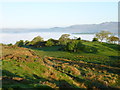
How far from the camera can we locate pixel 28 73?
20.1 m

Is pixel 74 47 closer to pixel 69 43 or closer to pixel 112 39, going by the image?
pixel 69 43

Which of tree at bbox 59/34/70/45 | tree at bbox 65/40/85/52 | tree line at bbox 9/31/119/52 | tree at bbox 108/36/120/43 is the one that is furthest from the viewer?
tree at bbox 108/36/120/43

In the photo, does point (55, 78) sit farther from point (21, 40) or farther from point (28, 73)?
point (21, 40)

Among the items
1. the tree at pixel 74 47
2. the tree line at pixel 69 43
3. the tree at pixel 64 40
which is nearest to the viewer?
the tree at pixel 74 47

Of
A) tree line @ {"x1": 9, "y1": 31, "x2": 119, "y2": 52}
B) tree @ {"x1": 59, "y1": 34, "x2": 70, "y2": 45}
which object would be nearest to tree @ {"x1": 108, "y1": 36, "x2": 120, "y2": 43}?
tree line @ {"x1": 9, "y1": 31, "x2": 119, "y2": 52}

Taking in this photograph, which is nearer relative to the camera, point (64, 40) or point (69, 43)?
point (69, 43)

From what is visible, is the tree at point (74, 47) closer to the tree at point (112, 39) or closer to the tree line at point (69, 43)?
the tree line at point (69, 43)

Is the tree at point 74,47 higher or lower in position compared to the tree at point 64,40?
lower

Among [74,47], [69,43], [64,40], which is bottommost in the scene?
[74,47]

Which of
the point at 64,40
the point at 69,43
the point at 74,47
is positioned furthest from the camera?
the point at 64,40

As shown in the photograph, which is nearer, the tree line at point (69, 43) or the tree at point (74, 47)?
the tree at point (74, 47)

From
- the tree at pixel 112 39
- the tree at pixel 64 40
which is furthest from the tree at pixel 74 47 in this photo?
the tree at pixel 112 39

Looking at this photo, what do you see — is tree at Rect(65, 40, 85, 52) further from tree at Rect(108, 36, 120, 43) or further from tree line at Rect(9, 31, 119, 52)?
tree at Rect(108, 36, 120, 43)

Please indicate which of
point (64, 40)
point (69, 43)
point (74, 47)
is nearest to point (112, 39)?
point (64, 40)
